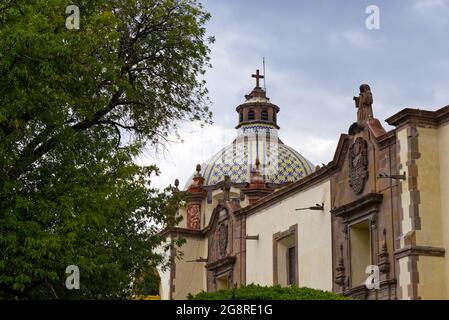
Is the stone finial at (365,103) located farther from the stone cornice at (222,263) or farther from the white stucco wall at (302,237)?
the stone cornice at (222,263)

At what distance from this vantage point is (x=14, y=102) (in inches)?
703

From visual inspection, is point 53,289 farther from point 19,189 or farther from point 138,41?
point 138,41

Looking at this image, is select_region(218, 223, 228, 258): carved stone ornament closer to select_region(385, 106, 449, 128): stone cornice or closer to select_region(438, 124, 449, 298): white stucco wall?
select_region(385, 106, 449, 128): stone cornice

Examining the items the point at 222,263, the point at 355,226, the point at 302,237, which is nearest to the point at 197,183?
the point at 222,263

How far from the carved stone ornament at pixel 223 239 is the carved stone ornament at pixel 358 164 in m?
9.67

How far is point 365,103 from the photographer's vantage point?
26.4m

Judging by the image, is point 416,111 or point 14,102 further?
point 416,111

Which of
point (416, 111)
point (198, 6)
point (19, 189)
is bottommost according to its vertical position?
point (19, 189)

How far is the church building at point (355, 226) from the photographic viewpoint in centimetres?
2358

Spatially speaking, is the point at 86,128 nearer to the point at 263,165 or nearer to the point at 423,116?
the point at 423,116

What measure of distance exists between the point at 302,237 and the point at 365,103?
17.3 feet

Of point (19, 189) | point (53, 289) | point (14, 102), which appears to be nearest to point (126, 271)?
point (53, 289)

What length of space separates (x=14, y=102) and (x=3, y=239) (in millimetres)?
2464

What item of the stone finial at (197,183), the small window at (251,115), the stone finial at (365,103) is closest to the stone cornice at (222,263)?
the stone finial at (197,183)
